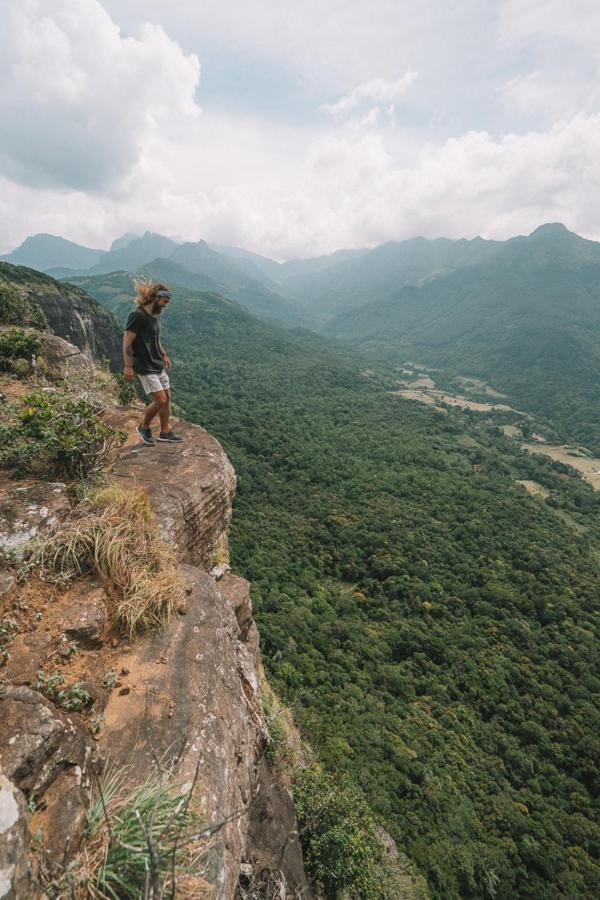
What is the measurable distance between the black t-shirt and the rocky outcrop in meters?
35.5

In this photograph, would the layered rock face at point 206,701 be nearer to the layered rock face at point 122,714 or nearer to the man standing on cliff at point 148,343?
the layered rock face at point 122,714

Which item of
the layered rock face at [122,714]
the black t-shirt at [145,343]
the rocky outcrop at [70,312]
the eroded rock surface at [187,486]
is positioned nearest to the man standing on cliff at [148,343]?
the black t-shirt at [145,343]

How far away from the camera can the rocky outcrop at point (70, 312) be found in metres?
39.3

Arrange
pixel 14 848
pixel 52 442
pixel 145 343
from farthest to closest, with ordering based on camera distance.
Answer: pixel 145 343, pixel 52 442, pixel 14 848

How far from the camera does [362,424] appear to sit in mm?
90500

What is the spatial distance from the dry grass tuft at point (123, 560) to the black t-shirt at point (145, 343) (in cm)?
281

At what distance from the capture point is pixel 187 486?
20.0 ft

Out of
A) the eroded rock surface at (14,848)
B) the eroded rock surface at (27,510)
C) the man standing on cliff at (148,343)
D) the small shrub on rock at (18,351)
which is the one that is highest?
the man standing on cliff at (148,343)

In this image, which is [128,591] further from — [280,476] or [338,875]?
[280,476]

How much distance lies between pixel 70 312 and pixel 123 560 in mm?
49030

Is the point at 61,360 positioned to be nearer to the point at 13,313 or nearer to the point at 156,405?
the point at 156,405

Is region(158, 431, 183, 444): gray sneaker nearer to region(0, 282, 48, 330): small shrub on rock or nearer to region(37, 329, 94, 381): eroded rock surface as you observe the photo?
region(37, 329, 94, 381): eroded rock surface

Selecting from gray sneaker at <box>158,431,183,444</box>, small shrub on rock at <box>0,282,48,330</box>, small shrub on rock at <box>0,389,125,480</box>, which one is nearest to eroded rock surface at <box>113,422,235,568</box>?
gray sneaker at <box>158,431,183,444</box>

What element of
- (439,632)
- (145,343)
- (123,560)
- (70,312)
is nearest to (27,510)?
(123,560)
